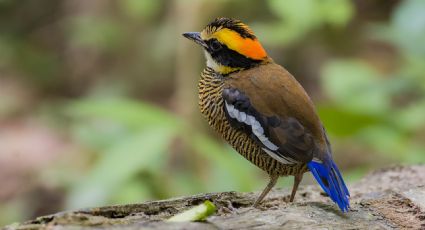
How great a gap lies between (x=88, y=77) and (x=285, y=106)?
7742mm

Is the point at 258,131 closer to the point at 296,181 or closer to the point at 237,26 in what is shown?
the point at 296,181

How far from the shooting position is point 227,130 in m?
4.34

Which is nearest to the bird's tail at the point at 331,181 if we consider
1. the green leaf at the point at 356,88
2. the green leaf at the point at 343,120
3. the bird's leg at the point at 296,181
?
the bird's leg at the point at 296,181

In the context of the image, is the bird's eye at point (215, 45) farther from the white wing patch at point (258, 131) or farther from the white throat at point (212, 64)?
the white wing patch at point (258, 131)

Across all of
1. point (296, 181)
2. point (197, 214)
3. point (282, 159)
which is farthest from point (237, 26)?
point (197, 214)

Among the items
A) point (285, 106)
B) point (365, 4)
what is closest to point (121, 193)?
point (285, 106)

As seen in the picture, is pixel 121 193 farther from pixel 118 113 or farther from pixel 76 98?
pixel 76 98

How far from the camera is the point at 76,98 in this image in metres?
11.3

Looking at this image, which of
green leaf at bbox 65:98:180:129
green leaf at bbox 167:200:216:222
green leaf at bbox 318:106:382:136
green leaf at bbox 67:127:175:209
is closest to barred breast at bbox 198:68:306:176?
green leaf at bbox 167:200:216:222

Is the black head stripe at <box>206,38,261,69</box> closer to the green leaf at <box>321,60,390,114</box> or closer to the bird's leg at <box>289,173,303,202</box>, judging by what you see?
the bird's leg at <box>289,173,303,202</box>

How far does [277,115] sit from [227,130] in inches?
13.8

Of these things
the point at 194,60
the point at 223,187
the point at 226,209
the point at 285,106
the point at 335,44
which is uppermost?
the point at 335,44

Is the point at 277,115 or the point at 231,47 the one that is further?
the point at 231,47

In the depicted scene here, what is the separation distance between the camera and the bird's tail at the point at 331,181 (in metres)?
3.82
